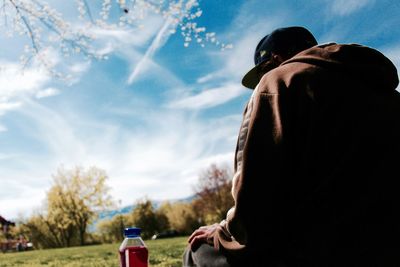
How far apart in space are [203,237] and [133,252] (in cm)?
63

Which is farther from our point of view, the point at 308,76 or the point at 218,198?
the point at 218,198

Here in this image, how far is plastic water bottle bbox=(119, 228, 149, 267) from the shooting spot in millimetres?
2773

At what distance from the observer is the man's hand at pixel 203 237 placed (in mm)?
2387

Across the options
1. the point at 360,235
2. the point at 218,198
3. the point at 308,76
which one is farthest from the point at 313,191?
the point at 218,198

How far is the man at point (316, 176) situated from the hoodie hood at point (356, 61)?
0.25ft

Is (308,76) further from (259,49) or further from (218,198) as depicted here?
(218,198)

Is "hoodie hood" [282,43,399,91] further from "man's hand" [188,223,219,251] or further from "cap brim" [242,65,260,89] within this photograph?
"man's hand" [188,223,219,251]

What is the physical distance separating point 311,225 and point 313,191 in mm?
169

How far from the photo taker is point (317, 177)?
6.40ft

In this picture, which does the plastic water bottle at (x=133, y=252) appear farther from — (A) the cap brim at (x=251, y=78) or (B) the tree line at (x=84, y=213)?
(B) the tree line at (x=84, y=213)

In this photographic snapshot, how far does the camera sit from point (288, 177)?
1.96 metres

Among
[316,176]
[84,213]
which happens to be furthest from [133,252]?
[84,213]

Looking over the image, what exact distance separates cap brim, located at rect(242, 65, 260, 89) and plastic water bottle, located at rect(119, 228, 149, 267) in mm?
1293

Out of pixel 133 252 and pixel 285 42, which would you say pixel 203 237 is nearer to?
pixel 133 252
